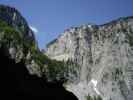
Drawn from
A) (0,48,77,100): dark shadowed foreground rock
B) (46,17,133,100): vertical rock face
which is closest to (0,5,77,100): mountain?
(0,48,77,100): dark shadowed foreground rock

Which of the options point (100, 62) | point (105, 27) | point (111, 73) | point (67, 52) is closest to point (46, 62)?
point (111, 73)

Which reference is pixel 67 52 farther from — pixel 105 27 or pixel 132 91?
pixel 132 91

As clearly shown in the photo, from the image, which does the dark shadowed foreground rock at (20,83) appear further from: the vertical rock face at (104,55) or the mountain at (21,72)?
the vertical rock face at (104,55)

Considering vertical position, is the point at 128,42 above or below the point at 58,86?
above

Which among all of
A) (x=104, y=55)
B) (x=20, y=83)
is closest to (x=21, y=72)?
(x=20, y=83)

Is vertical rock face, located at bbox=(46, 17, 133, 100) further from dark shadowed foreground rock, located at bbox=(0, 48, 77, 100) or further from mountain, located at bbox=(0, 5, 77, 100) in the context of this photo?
dark shadowed foreground rock, located at bbox=(0, 48, 77, 100)

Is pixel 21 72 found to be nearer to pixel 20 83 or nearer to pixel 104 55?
pixel 20 83

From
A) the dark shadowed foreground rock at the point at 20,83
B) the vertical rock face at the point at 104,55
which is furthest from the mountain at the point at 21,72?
the vertical rock face at the point at 104,55

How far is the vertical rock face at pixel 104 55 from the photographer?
345 ft

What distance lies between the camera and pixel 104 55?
406 feet

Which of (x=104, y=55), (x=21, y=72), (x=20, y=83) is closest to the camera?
(x=20, y=83)

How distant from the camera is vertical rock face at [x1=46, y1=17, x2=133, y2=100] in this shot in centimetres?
10506

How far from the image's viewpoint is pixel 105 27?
13662cm

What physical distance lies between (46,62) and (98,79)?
92389 mm
